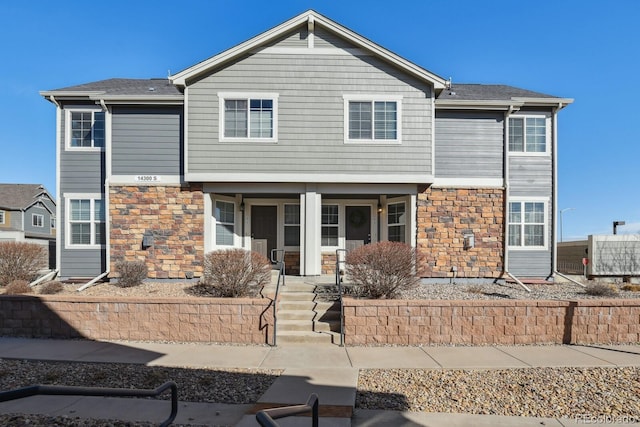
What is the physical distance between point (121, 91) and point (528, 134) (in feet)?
42.8

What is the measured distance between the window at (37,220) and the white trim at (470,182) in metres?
36.7

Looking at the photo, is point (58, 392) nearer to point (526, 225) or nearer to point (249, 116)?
point (249, 116)

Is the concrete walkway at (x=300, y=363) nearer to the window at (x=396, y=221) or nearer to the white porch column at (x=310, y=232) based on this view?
the white porch column at (x=310, y=232)

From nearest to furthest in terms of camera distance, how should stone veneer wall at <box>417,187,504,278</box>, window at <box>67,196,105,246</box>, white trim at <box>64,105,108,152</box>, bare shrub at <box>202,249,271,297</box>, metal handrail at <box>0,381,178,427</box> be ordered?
metal handrail at <box>0,381,178,427</box> < bare shrub at <box>202,249,271,297</box> < stone veneer wall at <box>417,187,504,278</box> < window at <box>67,196,105,246</box> < white trim at <box>64,105,108,152</box>

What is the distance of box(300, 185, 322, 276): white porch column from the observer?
10.2 meters

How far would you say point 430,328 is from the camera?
6.54m

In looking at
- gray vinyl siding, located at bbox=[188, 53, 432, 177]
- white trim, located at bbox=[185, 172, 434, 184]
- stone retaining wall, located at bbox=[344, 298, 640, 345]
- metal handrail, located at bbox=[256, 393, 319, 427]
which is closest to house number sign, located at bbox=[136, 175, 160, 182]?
white trim, located at bbox=[185, 172, 434, 184]

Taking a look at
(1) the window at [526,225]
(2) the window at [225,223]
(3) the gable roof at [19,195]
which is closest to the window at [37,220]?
(3) the gable roof at [19,195]

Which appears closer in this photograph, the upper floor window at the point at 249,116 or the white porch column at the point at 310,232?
the upper floor window at the point at 249,116

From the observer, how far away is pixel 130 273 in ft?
31.2

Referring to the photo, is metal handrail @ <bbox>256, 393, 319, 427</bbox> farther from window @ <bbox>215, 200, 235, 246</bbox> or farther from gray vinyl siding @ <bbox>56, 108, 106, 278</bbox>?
gray vinyl siding @ <bbox>56, 108, 106, 278</bbox>

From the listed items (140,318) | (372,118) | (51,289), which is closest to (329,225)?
(372,118)

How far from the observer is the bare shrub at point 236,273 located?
769 cm

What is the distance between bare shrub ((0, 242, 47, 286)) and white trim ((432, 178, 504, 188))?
12.0 meters
